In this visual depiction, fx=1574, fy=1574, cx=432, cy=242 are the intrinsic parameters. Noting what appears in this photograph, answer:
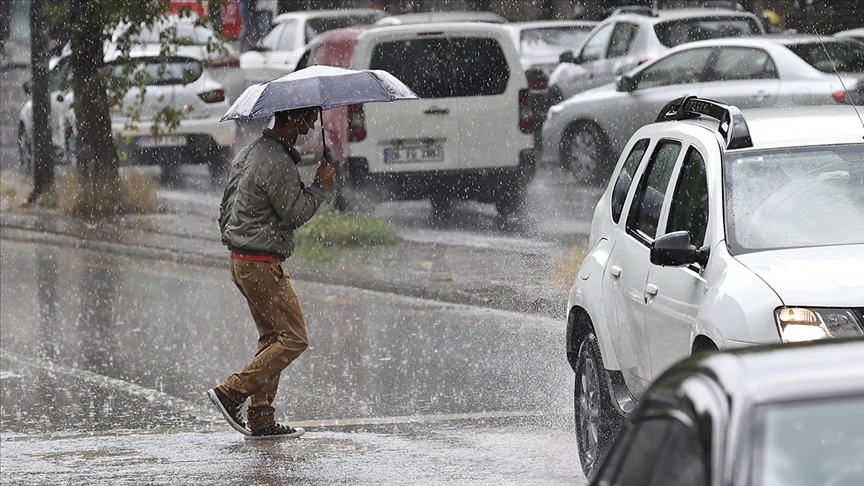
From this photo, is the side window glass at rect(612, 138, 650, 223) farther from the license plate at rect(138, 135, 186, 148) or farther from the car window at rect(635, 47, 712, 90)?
the license plate at rect(138, 135, 186, 148)

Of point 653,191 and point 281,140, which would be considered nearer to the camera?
point 653,191

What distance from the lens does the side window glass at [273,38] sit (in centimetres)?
2409

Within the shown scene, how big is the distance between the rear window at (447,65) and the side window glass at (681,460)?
1241 centimetres

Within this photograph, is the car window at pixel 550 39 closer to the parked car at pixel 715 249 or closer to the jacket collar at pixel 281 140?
the jacket collar at pixel 281 140

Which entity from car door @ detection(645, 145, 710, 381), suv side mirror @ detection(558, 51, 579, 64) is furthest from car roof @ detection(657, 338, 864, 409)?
suv side mirror @ detection(558, 51, 579, 64)

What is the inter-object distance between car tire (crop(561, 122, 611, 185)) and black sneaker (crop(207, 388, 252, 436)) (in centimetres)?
1024

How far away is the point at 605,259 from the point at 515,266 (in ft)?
20.4

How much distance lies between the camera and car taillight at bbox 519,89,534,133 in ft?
51.3

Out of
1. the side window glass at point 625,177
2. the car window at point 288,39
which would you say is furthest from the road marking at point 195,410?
the car window at point 288,39

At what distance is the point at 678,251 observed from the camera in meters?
5.66

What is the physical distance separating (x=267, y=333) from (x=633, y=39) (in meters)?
12.1

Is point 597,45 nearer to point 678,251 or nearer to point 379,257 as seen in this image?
point 379,257

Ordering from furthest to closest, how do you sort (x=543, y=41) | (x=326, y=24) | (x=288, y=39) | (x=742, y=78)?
(x=326, y=24) → (x=288, y=39) → (x=543, y=41) → (x=742, y=78)

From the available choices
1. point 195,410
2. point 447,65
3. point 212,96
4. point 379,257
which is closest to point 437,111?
point 447,65
